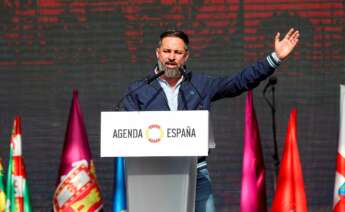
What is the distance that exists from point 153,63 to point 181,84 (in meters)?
3.28

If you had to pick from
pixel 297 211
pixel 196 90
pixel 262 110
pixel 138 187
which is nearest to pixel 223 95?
pixel 196 90

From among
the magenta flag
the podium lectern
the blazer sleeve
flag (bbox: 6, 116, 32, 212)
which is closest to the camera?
the podium lectern

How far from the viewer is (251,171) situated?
6305mm

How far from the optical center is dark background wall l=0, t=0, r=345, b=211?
773 centimetres

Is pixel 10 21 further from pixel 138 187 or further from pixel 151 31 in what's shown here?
pixel 138 187

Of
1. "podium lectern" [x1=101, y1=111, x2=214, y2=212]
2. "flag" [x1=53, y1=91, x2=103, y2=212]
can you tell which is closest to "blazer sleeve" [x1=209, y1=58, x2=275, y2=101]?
"podium lectern" [x1=101, y1=111, x2=214, y2=212]

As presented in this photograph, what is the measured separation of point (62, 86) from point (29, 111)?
1.34 feet

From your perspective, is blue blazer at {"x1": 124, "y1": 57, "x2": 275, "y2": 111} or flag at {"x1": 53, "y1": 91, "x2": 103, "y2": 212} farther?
flag at {"x1": 53, "y1": 91, "x2": 103, "y2": 212}

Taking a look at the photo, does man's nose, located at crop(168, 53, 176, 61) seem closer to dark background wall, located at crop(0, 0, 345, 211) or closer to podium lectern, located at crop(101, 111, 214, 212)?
podium lectern, located at crop(101, 111, 214, 212)

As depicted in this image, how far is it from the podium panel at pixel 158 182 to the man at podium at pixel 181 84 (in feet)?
1.51

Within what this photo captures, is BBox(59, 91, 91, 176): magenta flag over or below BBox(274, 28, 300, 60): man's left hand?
below

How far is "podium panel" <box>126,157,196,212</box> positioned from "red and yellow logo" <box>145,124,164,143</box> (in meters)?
0.13

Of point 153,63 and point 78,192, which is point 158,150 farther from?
point 153,63

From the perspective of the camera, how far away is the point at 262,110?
7.76 m
